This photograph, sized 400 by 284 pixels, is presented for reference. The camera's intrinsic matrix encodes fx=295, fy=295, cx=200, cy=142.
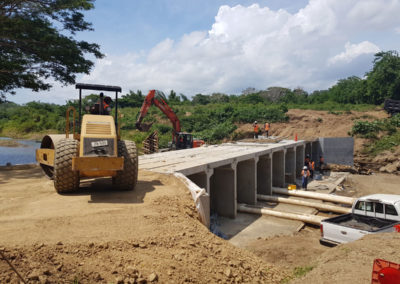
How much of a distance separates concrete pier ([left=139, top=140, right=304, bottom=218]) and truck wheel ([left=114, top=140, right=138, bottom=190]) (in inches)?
94.1

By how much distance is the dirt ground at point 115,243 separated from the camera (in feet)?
12.8

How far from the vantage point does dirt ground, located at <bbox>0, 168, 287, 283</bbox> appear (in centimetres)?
390

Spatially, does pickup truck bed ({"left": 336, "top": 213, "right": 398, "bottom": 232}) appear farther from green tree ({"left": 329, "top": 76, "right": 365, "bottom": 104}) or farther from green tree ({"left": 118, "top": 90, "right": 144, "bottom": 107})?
green tree ({"left": 118, "top": 90, "right": 144, "bottom": 107})

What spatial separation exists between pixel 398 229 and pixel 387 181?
568 inches

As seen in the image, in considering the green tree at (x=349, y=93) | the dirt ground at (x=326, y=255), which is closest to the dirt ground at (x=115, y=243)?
the dirt ground at (x=326, y=255)

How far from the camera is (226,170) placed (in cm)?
1345

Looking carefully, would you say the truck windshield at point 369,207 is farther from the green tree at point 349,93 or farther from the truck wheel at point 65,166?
the green tree at point 349,93

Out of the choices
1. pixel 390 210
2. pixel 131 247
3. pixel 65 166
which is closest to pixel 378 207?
pixel 390 210

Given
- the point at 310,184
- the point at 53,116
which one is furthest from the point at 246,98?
the point at 310,184

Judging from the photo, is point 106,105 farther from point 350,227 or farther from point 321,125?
point 321,125

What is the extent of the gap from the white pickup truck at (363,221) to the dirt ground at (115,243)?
390 centimetres

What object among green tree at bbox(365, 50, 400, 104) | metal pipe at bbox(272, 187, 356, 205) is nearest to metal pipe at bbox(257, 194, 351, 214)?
metal pipe at bbox(272, 187, 356, 205)

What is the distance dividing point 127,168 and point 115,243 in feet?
9.25

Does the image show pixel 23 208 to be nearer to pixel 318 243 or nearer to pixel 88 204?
pixel 88 204
